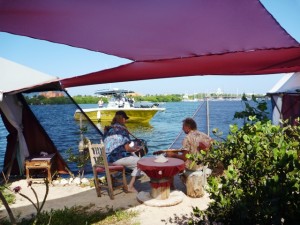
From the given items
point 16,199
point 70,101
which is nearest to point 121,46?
point 16,199

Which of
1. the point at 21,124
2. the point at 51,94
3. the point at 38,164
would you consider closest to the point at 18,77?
the point at 51,94

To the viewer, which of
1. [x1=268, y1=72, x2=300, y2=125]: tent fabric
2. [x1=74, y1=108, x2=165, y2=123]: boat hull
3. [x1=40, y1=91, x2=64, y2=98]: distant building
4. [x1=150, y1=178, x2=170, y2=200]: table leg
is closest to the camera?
[x1=150, y1=178, x2=170, y2=200]: table leg

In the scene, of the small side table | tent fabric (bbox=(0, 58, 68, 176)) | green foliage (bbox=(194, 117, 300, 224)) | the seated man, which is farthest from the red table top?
tent fabric (bbox=(0, 58, 68, 176))

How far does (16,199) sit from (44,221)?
1.87m

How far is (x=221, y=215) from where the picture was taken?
216 cm

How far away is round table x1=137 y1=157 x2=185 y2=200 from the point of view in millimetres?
5270

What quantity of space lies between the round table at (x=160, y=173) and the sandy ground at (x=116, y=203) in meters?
0.31

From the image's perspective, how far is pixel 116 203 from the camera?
5605 mm

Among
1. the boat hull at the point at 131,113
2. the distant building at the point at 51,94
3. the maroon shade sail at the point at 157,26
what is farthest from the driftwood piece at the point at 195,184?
the boat hull at the point at 131,113

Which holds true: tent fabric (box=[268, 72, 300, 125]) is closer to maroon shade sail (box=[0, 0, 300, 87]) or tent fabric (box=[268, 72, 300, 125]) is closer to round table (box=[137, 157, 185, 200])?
round table (box=[137, 157, 185, 200])

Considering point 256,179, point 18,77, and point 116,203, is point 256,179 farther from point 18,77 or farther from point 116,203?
point 18,77

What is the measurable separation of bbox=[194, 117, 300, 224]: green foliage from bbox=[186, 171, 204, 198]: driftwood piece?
320cm

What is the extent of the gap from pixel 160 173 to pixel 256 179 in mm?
3272

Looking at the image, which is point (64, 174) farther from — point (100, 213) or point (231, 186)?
point (231, 186)
